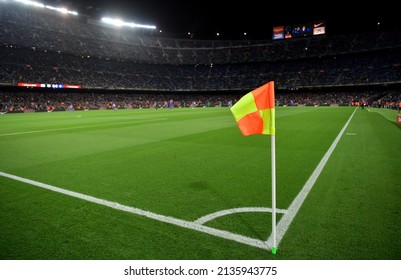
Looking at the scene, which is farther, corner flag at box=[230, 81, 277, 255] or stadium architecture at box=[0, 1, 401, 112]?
stadium architecture at box=[0, 1, 401, 112]

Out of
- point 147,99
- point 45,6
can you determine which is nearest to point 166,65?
point 147,99

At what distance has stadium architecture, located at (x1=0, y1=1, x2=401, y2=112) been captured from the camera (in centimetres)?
5244

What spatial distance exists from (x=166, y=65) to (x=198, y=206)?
3211 inches

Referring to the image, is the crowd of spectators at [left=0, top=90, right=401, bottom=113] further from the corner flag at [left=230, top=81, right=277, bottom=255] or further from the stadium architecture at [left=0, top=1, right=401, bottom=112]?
the corner flag at [left=230, top=81, right=277, bottom=255]

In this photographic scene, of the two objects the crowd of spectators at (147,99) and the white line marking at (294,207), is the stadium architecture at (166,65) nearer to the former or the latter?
the crowd of spectators at (147,99)

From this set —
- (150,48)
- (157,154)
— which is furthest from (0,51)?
(157,154)

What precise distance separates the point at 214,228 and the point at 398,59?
76970 millimetres

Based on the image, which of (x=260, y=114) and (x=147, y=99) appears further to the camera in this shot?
(x=147, y=99)

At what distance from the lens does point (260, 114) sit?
10.7ft

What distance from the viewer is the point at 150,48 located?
80.9 meters

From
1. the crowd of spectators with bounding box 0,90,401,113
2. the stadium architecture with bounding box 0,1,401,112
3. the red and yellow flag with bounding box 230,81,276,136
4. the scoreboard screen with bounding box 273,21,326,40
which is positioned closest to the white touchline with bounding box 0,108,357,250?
the red and yellow flag with bounding box 230,81,276,136

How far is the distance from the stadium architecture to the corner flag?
49.7 m

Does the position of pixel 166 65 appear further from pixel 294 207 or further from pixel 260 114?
pixel 260 114

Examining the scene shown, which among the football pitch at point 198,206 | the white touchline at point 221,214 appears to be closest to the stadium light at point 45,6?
the football pitch at point 198,206
